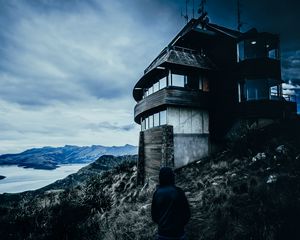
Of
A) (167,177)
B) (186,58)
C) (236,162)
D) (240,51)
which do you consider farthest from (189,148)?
(167,177)

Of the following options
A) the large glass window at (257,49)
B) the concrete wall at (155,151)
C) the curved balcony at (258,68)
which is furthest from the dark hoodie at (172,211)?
the large glass window at (257,49)

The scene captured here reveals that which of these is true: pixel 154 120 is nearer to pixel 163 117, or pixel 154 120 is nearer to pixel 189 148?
pixel 163 117

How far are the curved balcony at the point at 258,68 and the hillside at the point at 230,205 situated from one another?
4960mm

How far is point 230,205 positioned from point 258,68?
1430 centimetres

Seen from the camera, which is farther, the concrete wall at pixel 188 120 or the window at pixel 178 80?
the window at pixel 178 80

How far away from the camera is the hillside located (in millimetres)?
6215

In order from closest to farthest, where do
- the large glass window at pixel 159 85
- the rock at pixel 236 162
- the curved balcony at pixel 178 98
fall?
the rock at pixel 236 162, the curved balcony at pixel 178 98, the large glass window at pixel 159 85

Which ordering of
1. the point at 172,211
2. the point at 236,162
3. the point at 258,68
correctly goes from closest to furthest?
the point at 172,211 → the point at 236,162 → the point at 258,68

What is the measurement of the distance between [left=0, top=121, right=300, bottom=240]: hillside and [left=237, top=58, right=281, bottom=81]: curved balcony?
195 inches

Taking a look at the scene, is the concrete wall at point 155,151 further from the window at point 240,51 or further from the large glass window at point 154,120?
the window at point 240,51

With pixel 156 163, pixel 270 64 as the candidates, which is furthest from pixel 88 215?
pixel 270 64

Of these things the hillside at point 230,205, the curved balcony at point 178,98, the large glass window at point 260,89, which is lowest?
the hillside at point 230,205

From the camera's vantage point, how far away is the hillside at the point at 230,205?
6215mm

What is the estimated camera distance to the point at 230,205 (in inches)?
301
